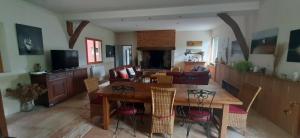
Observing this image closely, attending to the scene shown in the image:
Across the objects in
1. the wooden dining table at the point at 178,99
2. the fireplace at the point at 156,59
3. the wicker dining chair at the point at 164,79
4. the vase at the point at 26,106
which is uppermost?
the fireplace at the point at 156,59

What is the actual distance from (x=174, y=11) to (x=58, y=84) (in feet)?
12.6

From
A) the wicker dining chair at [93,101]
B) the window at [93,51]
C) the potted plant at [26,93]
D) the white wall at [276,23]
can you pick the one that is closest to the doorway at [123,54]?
the window at [93,51]

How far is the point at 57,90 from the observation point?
398 centimetres

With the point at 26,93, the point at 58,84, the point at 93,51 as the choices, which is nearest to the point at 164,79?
the point at 58,84

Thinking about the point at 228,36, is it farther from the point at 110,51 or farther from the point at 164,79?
the point at 110,51

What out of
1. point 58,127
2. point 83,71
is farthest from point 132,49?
point 58,127

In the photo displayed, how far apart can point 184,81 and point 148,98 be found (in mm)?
2642

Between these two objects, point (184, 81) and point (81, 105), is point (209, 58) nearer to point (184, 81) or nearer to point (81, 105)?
point (184, 81)

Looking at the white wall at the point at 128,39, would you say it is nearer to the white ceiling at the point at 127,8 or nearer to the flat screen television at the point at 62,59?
the white ceiling at the point at 127,8

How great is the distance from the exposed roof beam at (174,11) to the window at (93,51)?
5.74 ft

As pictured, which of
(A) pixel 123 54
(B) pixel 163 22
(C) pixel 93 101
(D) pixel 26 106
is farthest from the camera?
(A) pixel 123 54

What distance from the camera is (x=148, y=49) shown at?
28.4 ft

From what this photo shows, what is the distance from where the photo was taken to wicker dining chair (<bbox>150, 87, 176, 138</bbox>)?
2.21 meters

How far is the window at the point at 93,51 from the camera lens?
21.1ft
